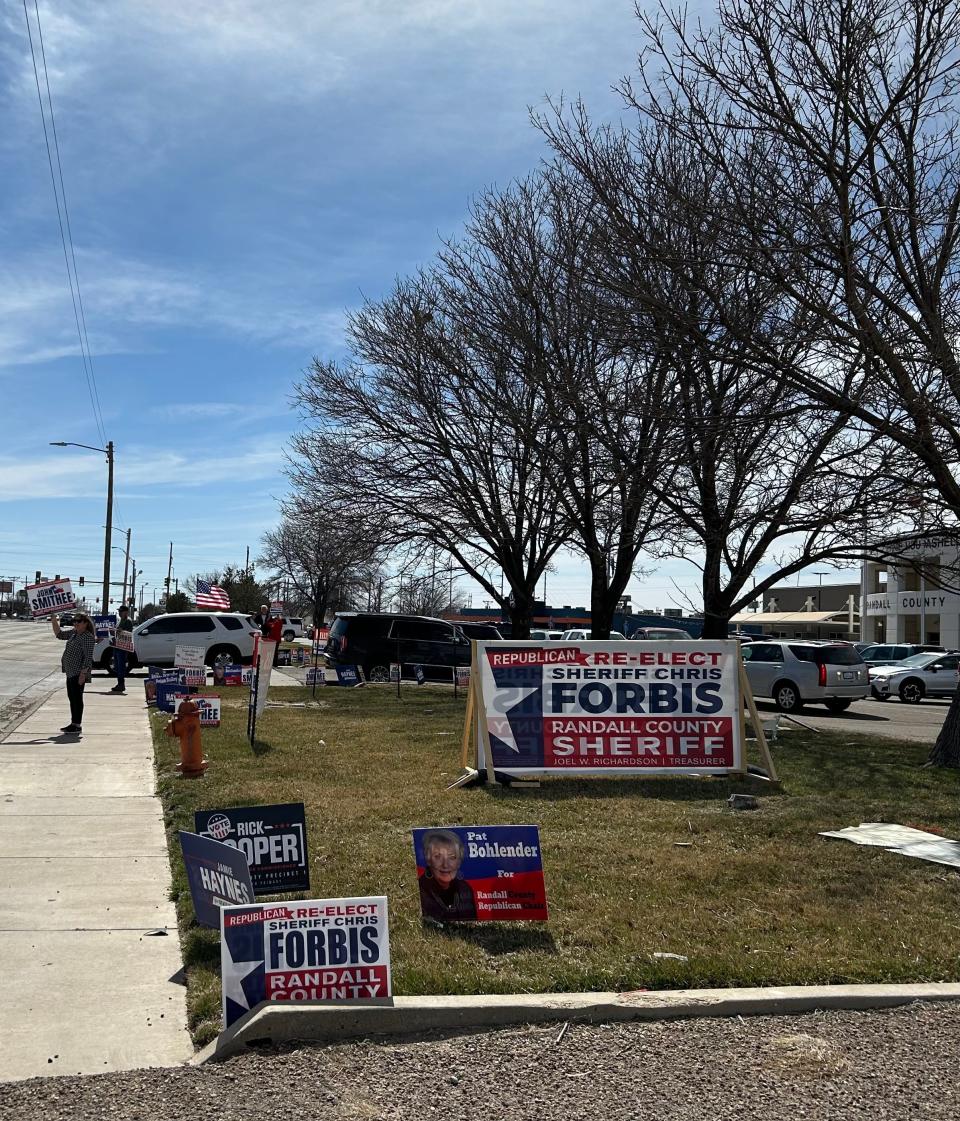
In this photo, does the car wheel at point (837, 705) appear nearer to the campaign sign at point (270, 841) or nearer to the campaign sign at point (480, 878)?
the campaign sign at point (480, 878)

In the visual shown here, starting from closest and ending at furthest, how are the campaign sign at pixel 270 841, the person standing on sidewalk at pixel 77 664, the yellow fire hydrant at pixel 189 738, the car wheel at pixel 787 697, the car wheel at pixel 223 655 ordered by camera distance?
the campaign sign at pixel 270 841
the yellow fire hydrant at pixel 189 738
the person standing on sidewalk at pixel 77 664
the car wheel at pixel 787 697
the car wheel at pixel 223 655

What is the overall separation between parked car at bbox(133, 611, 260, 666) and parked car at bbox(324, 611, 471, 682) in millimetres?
2419

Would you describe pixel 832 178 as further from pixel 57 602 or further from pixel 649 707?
pixel 57 602

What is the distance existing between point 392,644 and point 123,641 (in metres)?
7.30

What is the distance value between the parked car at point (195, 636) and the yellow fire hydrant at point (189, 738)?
18.1m

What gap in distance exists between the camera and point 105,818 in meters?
8.78

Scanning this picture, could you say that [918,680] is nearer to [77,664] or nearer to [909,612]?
[77,664]


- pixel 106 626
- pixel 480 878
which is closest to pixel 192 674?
pixel 106 626

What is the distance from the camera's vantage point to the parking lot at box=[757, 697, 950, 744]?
18672 mm

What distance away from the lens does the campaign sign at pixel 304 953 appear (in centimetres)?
451

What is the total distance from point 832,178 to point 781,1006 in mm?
9039

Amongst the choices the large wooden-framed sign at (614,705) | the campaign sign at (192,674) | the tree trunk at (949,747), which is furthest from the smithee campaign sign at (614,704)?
the campaign sign at (192,674)

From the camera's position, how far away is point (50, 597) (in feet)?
72.1

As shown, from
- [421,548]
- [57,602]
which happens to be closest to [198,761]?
[57,602]
